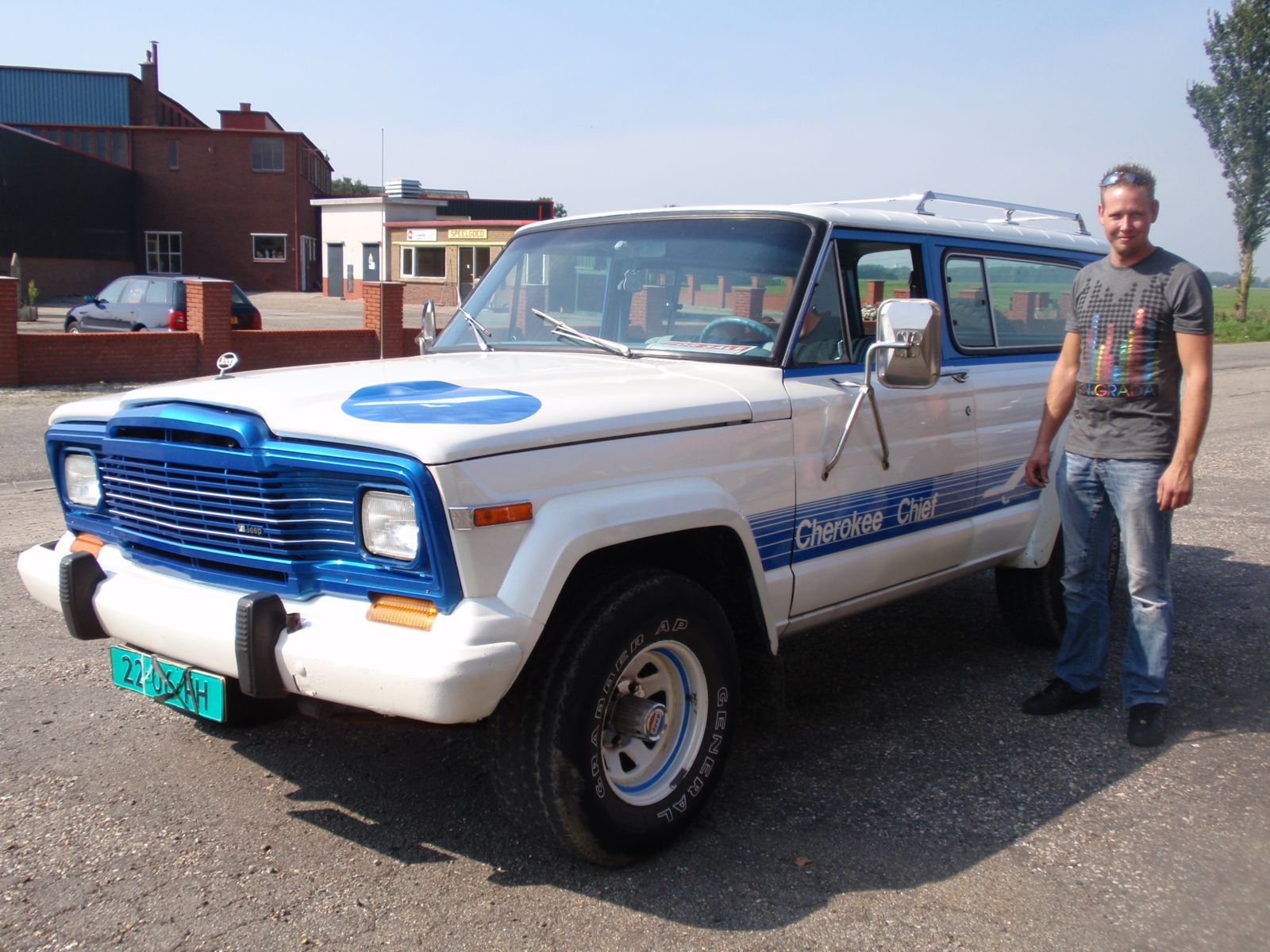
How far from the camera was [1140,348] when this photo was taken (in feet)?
13.8

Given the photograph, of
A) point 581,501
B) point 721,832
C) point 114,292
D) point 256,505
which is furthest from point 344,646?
point 114,292

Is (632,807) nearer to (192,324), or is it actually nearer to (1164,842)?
(1164,842)

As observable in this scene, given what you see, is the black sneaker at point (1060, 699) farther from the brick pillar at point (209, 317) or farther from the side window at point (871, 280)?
the brick pillar at point (209, 317)

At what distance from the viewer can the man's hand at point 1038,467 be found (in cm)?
467

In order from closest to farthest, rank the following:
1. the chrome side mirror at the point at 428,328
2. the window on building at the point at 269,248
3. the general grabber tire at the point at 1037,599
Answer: the chrome side mirror at the point at 428,328
the general grabber tire at the point at 1037,599
the window on building at the point at 269,248

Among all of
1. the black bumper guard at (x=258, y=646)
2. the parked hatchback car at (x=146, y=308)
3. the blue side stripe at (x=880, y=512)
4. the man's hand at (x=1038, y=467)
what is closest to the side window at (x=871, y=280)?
the blue side stripe at (x=880, y=512)

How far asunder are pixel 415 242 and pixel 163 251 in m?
12.6

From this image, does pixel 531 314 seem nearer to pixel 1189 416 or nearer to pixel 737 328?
pixel 737 328

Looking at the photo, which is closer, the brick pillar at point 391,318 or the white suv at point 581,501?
the white suv at point 581,501

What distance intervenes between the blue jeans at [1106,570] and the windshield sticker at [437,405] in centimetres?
231

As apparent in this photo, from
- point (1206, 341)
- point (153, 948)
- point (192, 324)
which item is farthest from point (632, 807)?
point (192, 324)

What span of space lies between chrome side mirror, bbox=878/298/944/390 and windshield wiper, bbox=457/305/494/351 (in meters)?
1.62

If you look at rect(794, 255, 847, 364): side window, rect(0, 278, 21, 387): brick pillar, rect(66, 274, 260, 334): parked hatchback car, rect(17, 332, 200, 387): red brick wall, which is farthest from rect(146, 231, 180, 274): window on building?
rect(794, 255, 847, 364): side window

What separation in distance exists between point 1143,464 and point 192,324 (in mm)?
16198
